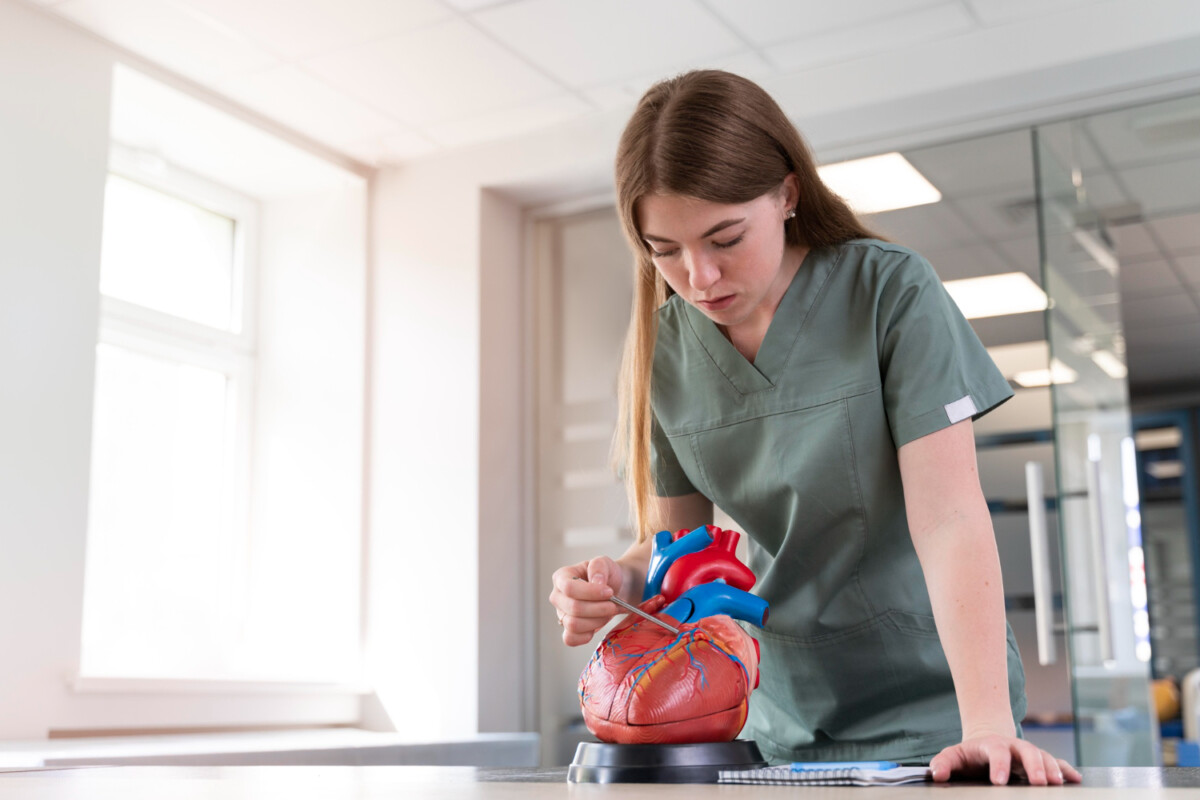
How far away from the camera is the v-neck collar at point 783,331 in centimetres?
130

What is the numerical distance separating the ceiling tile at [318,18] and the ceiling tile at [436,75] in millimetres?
58

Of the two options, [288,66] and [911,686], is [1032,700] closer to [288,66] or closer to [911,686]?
[911,686]

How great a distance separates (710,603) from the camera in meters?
1.07

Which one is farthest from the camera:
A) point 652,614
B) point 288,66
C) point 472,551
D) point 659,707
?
point 472,551

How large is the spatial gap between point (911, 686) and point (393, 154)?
11.2ft

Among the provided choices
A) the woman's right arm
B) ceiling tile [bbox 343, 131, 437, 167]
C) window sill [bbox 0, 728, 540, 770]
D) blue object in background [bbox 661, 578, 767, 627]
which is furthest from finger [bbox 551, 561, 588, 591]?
ceiling tile [bbox 343, 131, 437, 167]

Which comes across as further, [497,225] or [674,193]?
[497,225]

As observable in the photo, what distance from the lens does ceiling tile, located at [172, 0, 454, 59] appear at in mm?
3240

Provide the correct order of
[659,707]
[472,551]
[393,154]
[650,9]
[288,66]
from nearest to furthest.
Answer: [659,707] → [650,9] → [288,66] → [472,551] → [393,154]

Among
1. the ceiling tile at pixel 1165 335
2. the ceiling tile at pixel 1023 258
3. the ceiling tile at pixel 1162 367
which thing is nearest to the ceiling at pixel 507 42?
the ceiling tile at pixel 1023 258

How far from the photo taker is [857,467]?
125cm

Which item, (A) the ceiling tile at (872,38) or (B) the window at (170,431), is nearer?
(A) the ceiling tile at (872,38)

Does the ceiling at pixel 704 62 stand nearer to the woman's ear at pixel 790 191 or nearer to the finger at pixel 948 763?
the woman's ear at pixel 790 191

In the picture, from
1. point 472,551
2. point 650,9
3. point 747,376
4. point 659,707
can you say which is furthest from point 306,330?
point 659,707
